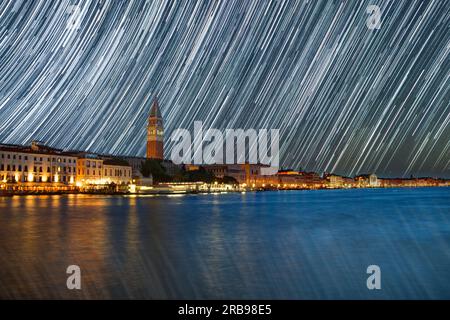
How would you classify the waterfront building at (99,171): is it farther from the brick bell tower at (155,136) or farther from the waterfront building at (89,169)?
the brick bell tower at (155,136)

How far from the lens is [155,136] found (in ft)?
489

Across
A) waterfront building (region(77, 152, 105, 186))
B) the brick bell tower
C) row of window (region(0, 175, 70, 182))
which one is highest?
the brick bell tower

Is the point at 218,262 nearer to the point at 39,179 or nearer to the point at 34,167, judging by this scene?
the point at 34,167

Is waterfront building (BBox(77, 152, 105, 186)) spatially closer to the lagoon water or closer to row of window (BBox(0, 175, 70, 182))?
row of window (BBox(0, 175, 70, 182))

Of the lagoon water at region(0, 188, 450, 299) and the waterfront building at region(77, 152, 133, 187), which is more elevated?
the waterfront building at region(77, 152, 133, 187)

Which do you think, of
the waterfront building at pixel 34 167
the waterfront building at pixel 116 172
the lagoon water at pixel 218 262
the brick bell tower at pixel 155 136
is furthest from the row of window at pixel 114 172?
the lagoon water at pixel 218 262

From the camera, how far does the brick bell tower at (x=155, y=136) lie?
148125 mm

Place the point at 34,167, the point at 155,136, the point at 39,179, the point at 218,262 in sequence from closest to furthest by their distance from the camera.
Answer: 1. the point at 218,262
2. the point at 34,167
3. the point at 39,179
4. the point at 155,136

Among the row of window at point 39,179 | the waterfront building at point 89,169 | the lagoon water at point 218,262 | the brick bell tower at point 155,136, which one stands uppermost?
the brick bell tower at point 155,136

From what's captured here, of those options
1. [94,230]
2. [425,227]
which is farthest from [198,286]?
[425,227]

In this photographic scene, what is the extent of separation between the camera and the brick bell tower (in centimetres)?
14812

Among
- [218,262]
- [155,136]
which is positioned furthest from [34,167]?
[218,262]

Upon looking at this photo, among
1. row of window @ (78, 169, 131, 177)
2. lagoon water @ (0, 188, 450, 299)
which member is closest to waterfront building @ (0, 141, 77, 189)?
row of window @ (78, 169, 131, 177)

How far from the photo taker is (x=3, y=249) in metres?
18.1
